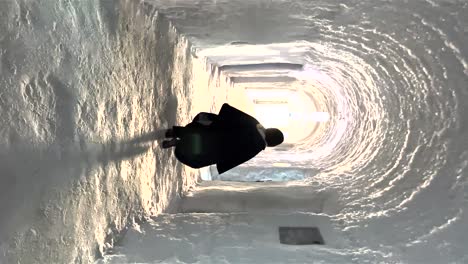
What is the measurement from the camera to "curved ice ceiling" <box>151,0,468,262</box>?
2.03m

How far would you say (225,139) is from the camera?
9.48 feet

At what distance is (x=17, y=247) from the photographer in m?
1.57

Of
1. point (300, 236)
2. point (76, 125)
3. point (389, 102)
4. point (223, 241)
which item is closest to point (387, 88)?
point (389, 102)

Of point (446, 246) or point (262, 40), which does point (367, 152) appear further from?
point (446, 246)

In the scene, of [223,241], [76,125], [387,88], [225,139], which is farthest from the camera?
[387,88]

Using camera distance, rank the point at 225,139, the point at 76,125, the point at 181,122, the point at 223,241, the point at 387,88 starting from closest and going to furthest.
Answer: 1. the point at 76,125
2. the point at 223,241
3. the point at 225,139
4. the point at 387,88
5. the point at 181,122

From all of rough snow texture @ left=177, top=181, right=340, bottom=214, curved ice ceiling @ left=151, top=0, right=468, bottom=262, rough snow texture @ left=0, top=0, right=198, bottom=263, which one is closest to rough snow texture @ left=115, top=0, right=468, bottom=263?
curved ice ceiling @ left=151, top=0, right=468, bottom=262

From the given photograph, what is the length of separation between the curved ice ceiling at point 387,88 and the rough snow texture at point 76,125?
54 centimetres

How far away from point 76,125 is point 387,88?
1905 millimetres

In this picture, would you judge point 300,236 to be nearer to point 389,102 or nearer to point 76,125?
point 76,125

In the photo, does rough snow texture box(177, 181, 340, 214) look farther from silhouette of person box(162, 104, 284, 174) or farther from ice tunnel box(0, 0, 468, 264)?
silhouette of person box(162, 104, 284, 174)

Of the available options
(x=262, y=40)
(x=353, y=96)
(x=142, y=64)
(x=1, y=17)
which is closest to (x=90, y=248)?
(x=1, y=17)

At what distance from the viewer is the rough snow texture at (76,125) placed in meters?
1.57

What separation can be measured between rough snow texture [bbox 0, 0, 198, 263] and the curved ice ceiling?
54cm
